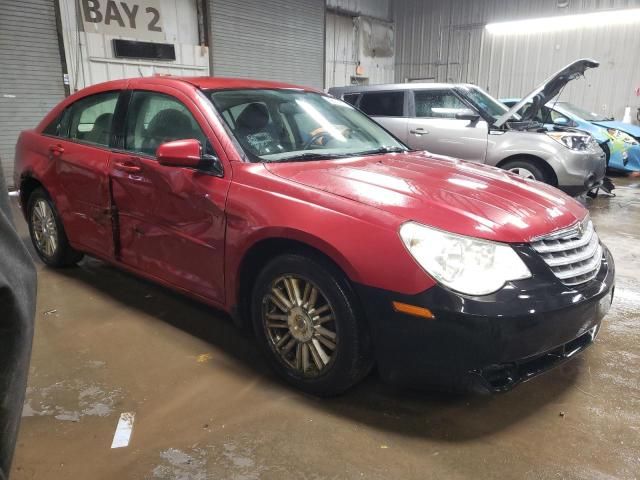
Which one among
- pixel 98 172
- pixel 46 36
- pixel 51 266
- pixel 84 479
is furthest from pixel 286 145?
Answer: pixel 46 36

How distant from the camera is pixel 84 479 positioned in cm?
179

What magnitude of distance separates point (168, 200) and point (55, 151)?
A: 137 cm

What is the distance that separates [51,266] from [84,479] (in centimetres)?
257

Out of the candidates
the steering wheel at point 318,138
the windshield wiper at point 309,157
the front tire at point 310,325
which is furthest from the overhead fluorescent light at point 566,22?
the front tire at point 310,325

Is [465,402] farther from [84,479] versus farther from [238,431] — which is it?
[84,479]

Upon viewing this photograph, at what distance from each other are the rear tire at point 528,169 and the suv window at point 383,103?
5.41ft

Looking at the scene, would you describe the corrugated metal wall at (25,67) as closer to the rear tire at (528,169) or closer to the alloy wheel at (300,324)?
the alloy wheel at (300,324)

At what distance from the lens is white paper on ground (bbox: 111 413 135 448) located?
1976 mm

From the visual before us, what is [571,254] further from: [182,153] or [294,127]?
[182,153]

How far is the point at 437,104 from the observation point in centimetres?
659

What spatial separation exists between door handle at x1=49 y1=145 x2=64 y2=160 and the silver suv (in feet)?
11.7

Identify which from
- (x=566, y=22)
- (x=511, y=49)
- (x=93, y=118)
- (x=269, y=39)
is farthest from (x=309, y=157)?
(x=511, y=49)

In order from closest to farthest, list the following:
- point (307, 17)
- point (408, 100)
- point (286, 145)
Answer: point (286, 145) < point (408, 100) < point (307, 17)

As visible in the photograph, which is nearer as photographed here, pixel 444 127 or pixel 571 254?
pixel 571 254
